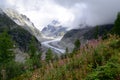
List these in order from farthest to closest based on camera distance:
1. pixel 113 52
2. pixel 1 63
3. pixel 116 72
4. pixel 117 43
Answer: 1. pixel 1 63
2. pixel 117 43
3. pixel 113 52
4. pixel 116 72

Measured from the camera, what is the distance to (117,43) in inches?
530

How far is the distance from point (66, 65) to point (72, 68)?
0.88ft

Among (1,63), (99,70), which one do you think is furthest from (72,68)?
(1,63)

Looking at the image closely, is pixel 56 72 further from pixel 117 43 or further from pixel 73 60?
pixel 117 43

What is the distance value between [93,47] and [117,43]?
1.29 meters

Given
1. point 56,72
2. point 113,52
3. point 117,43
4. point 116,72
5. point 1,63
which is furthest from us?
point 1,63

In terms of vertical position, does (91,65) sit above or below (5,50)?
below

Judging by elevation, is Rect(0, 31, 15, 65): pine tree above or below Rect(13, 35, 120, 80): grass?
above

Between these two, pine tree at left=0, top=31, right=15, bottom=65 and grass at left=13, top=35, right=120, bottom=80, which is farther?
pine tree at left=0, top=31, right=15, bottom=65

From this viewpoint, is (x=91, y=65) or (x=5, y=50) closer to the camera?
(x=91, y=65)

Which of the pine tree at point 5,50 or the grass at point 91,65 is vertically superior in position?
the pine tree at point 5,50

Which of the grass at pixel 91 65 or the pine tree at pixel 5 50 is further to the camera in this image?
the pine tree at pixel 5 50

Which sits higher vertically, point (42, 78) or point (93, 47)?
point (93, 47)

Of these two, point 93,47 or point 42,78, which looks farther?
point 93,47
